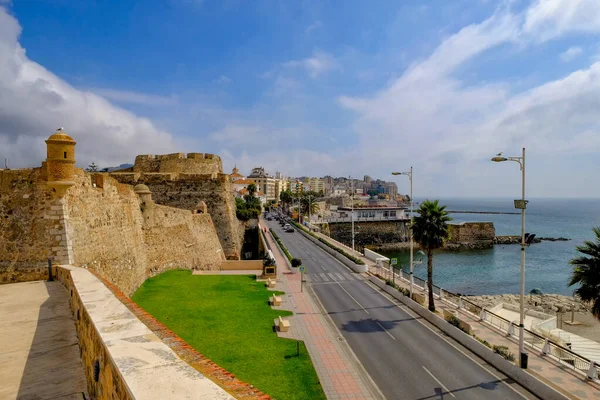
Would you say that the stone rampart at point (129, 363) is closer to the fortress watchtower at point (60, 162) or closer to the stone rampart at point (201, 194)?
the fortress watchtower at point (60, 162)

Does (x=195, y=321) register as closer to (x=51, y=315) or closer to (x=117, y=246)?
(x=117, y=246)

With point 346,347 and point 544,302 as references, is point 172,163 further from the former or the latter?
point 544,302

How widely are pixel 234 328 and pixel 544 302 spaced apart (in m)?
34.2

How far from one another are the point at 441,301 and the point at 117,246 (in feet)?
69.2

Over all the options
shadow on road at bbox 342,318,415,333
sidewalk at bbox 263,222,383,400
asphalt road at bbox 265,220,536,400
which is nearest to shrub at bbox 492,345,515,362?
asphalt road at bbox 265,220,536,400

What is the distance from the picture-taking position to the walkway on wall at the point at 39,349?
5797 millimetres

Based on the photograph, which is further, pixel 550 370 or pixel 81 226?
pixel 550 370

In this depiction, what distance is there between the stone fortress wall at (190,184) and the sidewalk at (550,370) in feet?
84.4

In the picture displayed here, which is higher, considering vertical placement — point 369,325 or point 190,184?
point 190,184

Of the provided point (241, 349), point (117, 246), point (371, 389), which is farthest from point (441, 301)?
point (117, 246)

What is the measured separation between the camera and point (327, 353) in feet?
53.6

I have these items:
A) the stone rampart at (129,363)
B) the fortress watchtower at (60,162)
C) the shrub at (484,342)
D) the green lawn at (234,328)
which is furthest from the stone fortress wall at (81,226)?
the shrub at (484,342)

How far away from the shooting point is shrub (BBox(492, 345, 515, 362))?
1557 centimetres

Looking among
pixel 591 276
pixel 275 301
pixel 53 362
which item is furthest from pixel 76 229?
pixel 591 276
